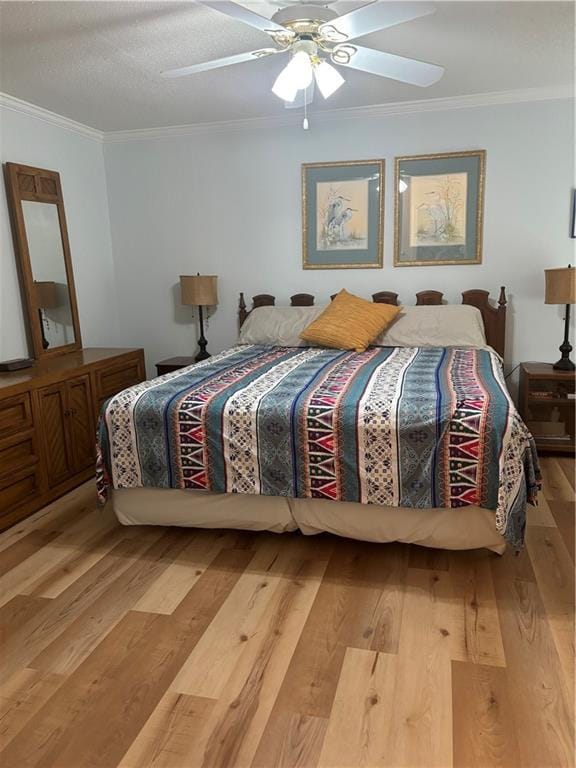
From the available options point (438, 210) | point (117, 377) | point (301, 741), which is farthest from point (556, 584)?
point (117, 377)

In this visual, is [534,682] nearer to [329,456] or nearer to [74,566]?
[329,456]

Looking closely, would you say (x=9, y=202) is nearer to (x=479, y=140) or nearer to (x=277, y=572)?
(x=277, y=572)

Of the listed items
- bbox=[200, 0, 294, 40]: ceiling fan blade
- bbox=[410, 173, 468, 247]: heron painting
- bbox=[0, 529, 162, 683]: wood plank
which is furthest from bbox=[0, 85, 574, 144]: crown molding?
bbox=[0, 529, 162, 683]: wood plank

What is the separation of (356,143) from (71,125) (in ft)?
7.08

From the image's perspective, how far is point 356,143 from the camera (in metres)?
4.22

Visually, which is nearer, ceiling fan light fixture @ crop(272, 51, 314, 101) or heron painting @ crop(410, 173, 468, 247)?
ceiling fan light fixture @ crop(272, 51, 314, 101)

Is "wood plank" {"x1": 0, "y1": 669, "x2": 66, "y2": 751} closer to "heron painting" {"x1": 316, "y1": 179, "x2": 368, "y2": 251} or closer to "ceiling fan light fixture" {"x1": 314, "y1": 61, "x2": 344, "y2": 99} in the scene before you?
"ceiling fan light fixture" {"x1": 314, "y1": 61, "x2": 344, "y2": 99}

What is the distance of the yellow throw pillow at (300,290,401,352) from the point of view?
3.78 metres

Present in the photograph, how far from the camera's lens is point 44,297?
3883 mm

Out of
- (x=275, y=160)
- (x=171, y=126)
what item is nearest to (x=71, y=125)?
(x=171, y=126)

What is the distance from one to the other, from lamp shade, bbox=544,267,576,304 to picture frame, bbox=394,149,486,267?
57 centimetres

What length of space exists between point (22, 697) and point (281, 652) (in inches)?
33.5

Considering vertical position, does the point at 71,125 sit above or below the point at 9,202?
above

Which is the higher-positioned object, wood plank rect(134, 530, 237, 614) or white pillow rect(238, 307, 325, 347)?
white pillow rect(238, 307, 325, 347)
